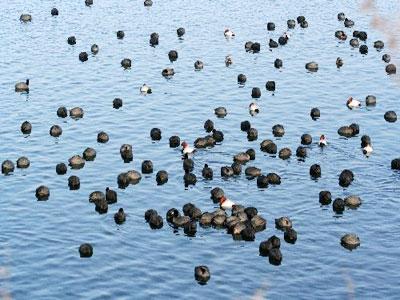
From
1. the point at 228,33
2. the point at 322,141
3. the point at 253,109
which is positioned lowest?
the point at 322,141

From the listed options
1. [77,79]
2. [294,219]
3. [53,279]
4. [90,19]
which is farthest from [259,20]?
[53,279]

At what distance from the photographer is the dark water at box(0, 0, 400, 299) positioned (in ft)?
217

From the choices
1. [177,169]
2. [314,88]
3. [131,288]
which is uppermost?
[314,88]

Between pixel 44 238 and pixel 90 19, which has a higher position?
pixel 90 19

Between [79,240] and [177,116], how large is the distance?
26.6m

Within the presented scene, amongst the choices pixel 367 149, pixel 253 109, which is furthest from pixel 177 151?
pixel 367 149

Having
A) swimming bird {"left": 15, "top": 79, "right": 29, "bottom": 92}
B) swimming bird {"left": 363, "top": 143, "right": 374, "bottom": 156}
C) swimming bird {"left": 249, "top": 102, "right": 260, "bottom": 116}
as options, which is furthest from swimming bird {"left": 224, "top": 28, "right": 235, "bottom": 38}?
swimming bird {"left": 363, "top": 143, "right": 374, "bottom": 156}

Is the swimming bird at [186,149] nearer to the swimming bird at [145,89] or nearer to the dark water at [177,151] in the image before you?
the dark water at [177,151]

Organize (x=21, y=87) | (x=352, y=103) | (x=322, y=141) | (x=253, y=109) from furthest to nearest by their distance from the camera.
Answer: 1. (x=21, y=87)
2. (x=352, y=103)
3. (x=253, y=109)
4. (x=322, y=141)

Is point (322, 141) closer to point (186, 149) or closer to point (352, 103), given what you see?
point (352, 103)

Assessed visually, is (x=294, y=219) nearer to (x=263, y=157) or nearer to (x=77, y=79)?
(x=263, y=157)

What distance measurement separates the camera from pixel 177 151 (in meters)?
86.2

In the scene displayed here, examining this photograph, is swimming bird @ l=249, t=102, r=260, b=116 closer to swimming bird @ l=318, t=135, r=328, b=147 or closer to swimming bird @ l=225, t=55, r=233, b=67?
swimming bird @ l=318, t=135, r=328, b=147

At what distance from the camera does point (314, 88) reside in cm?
10256
